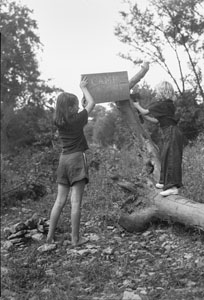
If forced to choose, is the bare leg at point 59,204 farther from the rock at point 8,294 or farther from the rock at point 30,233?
the rock at point 8,294

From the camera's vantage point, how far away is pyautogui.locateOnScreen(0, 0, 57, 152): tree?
16.4m

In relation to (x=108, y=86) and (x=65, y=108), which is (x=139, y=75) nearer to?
(x=108, y=86)

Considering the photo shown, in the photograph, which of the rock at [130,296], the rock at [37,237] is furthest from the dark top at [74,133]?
the rock at [130,296]

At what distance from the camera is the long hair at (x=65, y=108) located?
511 centimetres

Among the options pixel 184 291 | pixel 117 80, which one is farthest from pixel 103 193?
pixel 184 291

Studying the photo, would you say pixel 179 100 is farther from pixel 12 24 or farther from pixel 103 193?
pixel 12 24

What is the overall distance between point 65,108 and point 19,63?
12389 millimetres

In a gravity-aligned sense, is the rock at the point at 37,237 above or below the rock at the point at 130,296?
above

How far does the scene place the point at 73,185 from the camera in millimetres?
5305

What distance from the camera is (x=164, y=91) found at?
18.0 ft

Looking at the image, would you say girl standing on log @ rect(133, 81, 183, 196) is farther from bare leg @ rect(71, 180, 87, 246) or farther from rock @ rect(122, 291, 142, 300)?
rock @ rect(122, 291, 142, 300)

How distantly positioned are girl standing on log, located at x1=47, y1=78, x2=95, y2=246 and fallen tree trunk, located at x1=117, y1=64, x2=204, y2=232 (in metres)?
0.73

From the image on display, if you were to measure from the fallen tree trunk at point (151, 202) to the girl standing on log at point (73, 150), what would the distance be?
2.39 feet

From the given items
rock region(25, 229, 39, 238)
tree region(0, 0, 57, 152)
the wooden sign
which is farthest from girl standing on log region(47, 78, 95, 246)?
tree region(0, 0, 57, 152)
